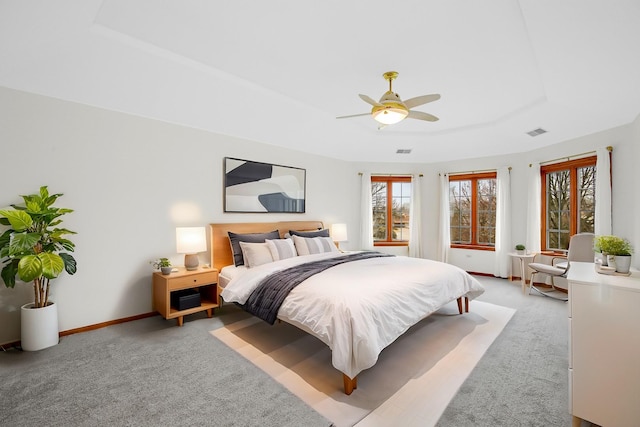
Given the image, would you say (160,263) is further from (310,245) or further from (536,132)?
(536,132)

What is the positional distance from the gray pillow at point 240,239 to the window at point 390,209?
2.93 m

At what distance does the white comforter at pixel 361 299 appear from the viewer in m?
2.05

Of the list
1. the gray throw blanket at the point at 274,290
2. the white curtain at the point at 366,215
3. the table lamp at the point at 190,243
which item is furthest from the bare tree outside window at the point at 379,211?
the table lamp at the point at 190,243

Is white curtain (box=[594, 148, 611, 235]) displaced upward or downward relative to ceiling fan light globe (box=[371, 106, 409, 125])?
downward

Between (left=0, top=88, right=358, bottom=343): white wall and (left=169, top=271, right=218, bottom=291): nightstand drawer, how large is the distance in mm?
527

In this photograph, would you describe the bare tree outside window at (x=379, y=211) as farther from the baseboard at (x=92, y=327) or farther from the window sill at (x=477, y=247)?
the baseboard at (x=92, y=327)

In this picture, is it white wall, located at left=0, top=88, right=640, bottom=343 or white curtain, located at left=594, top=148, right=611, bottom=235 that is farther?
white curtain, located at left=594, top=148, right=611, bottom=235

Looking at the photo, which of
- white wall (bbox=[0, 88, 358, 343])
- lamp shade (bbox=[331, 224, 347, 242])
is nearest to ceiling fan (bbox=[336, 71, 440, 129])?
white wall (bbox=[0, 88, 358, 343])

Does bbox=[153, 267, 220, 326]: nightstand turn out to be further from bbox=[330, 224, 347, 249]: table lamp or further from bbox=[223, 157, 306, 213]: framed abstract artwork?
bbox=[330, 224, 347, 249]: table lamp

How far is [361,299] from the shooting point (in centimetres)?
225

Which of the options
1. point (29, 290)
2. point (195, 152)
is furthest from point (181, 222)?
point (29, 290)

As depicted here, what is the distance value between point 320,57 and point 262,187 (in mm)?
2318

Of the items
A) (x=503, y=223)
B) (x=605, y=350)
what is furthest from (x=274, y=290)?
(x=503, y=223)

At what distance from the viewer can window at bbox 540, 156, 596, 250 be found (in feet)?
14.3
